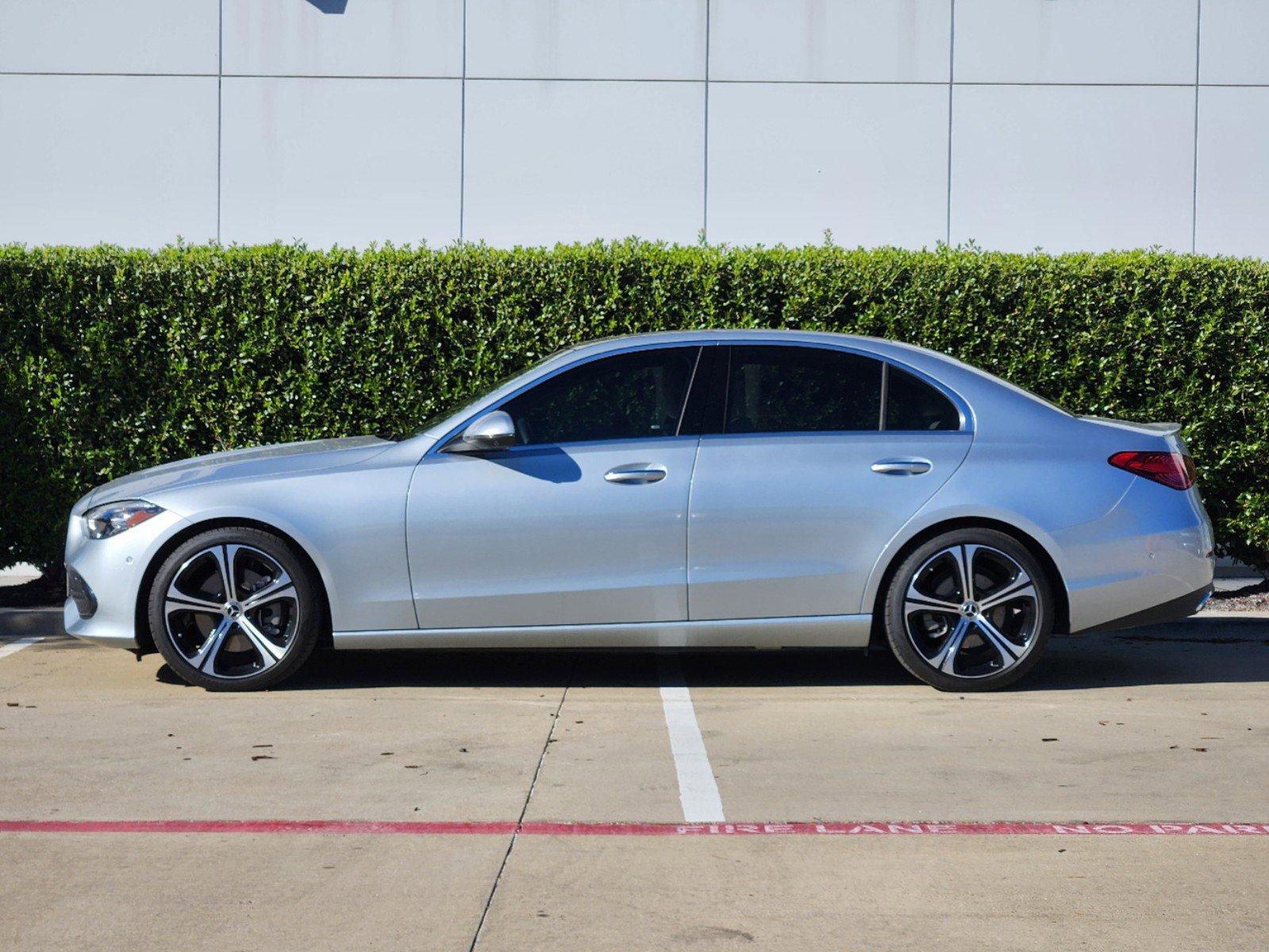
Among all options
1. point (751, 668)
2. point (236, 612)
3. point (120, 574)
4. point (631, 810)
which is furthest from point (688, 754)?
point (120, 574)

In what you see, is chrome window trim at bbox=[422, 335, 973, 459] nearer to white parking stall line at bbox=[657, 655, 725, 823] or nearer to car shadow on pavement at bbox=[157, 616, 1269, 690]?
car shadow on pavement at bbox=[157, 616, 1269, 690]

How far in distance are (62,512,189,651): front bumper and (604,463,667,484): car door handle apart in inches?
74.5

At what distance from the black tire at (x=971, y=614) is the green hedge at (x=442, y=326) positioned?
2.81 m

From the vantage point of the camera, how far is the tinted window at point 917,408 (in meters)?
6.74

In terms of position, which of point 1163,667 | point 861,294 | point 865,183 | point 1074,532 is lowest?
point 1163,667

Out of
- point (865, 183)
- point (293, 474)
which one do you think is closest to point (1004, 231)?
point (865, 183)

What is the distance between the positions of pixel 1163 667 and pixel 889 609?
6.05 ft

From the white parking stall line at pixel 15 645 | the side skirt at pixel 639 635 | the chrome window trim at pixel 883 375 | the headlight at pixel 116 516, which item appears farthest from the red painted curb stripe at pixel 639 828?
the white parking stall line at pixel 15 645

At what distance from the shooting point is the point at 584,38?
39.7 feet

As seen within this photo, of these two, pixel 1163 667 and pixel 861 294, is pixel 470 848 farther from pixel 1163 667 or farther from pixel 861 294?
pixel 861 294

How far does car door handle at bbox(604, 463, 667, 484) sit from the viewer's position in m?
6.49

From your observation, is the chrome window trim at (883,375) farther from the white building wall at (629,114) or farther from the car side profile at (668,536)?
the white building wall at (629,114)

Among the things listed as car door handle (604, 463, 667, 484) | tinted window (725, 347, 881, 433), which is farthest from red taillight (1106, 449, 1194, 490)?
car door handle (604, 463, 667, 484)

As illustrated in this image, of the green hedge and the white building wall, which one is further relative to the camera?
the white building wall
